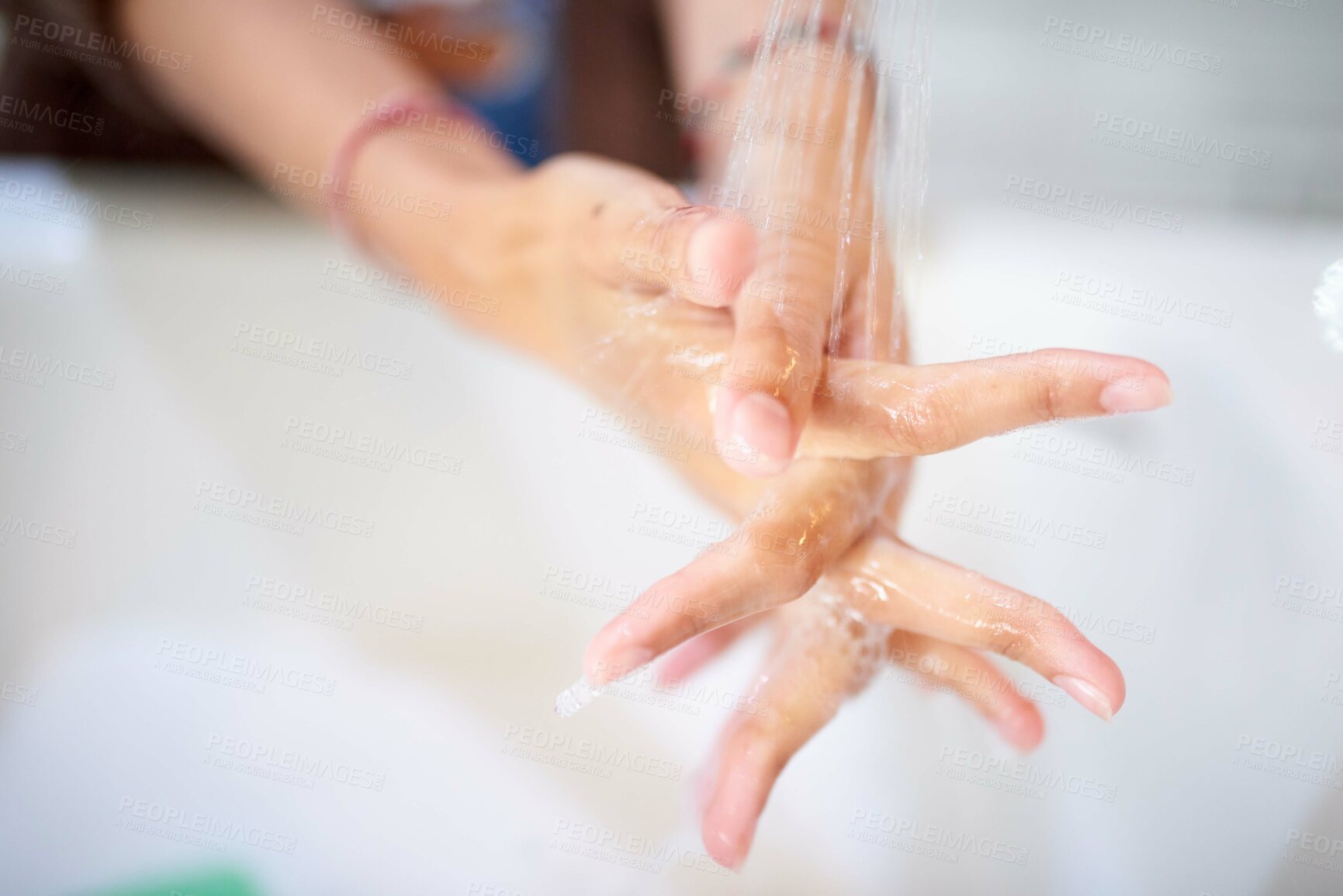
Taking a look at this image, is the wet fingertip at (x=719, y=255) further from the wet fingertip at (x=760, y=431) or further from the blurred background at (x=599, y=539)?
the blurred background at (x=599, y=539)

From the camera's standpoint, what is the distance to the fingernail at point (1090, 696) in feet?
1.37

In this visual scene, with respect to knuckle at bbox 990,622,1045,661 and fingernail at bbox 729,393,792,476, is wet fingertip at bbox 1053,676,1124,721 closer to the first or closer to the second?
knuckle at bbox 990,622,1045,661

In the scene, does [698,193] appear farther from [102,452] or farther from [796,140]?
[102,452]

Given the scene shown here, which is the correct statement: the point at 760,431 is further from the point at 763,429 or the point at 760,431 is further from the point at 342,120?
the point at 342,120

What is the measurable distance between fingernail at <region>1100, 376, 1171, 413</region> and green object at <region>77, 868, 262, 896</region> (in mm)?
593

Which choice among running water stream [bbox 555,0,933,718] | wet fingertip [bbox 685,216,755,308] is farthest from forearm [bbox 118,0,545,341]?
wet fingertip [bbox 685,216,755,308]

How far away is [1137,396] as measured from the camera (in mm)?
350

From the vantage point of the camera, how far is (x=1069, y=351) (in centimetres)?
36

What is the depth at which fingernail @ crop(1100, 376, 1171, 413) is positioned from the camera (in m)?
0.35

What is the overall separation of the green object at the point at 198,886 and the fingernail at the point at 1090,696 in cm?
52

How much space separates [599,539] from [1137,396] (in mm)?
453

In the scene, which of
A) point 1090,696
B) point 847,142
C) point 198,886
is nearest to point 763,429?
point 1090,696

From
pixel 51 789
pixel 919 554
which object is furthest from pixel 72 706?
pixel 919 554

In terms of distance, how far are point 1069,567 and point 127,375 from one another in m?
0.86
